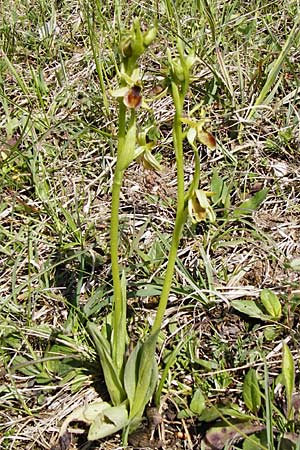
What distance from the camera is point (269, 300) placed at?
182 centimetres

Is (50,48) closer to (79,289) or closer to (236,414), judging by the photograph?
(79,289)

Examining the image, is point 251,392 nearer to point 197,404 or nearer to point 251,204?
point 197,404

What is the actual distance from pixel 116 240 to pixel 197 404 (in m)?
0.50

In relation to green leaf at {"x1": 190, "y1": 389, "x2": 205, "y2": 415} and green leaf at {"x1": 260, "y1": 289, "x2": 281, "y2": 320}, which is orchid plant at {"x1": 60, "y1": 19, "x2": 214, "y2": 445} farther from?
green leaf at {"x1": 260, "y1": 289, "x2": 281, "y2": 320}

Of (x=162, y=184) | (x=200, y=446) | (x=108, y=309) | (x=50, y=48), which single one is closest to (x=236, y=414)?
(x=200, y=446)

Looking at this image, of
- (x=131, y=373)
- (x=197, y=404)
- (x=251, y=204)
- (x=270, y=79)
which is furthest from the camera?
(x=270, y=79)

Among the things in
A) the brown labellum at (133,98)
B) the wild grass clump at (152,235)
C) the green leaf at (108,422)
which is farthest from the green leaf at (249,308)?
the brown labellum at (133,98)

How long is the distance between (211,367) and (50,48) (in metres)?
1.48

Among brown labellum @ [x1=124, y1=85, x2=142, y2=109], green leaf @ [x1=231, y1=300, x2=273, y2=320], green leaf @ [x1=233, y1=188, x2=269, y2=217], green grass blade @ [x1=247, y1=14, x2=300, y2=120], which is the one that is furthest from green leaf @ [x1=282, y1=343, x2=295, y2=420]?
green grass blade @ [x1=247, y1=14, x2=300, y2=120]

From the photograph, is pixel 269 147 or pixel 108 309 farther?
pixel 269 147

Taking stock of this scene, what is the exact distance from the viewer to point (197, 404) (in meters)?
1.69

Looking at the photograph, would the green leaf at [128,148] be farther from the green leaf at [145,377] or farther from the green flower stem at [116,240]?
the green leaf at [145,377]

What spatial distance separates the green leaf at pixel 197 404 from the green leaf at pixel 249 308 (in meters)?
0.26

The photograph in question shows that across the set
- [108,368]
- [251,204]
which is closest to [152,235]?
[251,204]
